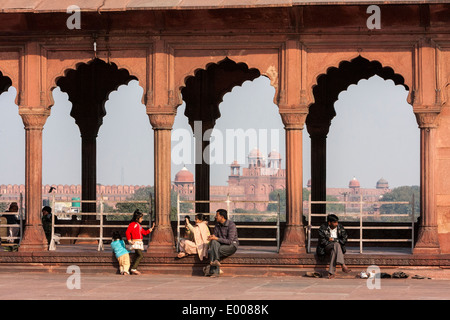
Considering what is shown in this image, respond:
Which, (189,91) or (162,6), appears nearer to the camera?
(162,6)

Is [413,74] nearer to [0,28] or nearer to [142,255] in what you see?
[142,255]

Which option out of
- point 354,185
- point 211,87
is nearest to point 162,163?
point 211,87

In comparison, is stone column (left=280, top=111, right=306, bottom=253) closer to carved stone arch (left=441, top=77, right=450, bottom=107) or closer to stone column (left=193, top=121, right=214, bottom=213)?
carved stone arch (left=441, top=77, right=450, bottom=107)

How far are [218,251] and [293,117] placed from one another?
240 centimetres

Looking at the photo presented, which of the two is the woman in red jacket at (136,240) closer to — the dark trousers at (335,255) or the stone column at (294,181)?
the stone column at (294,181)

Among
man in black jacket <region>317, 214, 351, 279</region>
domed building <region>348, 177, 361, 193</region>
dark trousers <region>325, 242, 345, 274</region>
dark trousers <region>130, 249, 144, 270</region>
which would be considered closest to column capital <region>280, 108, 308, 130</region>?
man in black jacket <region>317, 214, 351, 279</region>

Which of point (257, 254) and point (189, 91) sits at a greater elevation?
point (189, 91)

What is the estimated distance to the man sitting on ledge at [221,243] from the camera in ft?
50.5

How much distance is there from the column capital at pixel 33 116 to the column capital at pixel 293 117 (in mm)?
3870

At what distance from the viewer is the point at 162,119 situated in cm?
1606

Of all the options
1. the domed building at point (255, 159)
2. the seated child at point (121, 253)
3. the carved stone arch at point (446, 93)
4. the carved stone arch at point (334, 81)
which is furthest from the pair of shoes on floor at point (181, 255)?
the domed building at point (255, 159)

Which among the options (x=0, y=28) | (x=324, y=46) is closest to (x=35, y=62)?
(x=0, y=28)

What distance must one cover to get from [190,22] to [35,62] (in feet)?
8.55

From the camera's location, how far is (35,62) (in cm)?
1625
